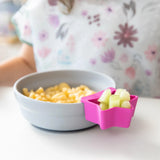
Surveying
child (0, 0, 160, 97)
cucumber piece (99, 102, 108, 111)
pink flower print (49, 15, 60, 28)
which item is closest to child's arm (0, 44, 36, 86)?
child (0, 0, 160, 97)

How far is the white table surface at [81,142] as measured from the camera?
0.56 meters

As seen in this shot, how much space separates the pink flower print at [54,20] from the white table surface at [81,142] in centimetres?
46

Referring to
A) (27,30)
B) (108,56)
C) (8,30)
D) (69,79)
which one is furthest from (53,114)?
(8,30)

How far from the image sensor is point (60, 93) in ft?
2.34

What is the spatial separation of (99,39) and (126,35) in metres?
0.10

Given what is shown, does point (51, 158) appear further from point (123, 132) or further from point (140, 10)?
point (140, 10)

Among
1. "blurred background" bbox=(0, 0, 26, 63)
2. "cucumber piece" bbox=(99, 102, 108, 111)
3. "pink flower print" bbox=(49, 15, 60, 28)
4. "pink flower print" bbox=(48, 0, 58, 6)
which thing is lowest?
"blurred background" bbox=(0, 0, 26, 63)

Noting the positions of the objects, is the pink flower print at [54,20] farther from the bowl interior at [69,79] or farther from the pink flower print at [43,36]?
the bowl interior at [69,79]

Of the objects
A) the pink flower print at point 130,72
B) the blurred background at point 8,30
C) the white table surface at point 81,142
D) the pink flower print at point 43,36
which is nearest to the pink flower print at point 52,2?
the pink flower print at point 43,36

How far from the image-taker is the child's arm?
981 mm

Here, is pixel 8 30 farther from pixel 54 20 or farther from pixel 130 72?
pixel 130 72

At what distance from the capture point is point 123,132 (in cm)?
65

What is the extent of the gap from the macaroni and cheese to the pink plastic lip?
0.26 ft

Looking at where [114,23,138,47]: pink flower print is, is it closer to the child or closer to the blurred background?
the child
